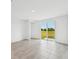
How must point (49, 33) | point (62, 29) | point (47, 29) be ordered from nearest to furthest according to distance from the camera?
point (62, 29)
point (49, 33)
point (47, 29)

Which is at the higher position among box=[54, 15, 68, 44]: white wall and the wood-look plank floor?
box=[54, 15, 68, 44]: white wall

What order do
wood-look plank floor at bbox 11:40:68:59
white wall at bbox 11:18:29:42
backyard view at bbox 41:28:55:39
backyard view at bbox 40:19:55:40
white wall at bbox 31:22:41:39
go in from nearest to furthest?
wood-look plank floor at bbox 11:40:68:59 < white wall at bbox 11:18:29:42 < backyard view at bbox 40:19:55:40 < backyard view at bbox 41:28:55:39 < white wall at bbox 31:22:41:39

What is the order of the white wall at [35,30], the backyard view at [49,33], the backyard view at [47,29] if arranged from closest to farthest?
the backyard view at [47,29], the backyard view at [49,33], the white wall at [35,30]

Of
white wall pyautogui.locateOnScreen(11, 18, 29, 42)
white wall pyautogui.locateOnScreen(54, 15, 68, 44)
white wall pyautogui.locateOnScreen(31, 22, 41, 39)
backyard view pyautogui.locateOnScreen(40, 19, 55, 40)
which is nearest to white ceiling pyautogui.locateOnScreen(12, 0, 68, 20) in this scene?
white wall pyautogui.locateOnScreen(54, 15, 68, 44)

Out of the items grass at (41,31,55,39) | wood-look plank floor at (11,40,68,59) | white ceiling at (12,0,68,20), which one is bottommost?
wood-look plank floor at (11,40,68,59)

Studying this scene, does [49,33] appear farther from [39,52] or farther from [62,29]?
[39,52]

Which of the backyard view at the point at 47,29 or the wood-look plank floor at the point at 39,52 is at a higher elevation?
the backyard view at the point at 47,29

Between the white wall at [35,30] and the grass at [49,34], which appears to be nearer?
the grass at [49,34]

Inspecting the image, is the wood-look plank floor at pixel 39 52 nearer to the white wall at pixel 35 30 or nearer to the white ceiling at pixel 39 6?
the white ceiling at pixel 39 6

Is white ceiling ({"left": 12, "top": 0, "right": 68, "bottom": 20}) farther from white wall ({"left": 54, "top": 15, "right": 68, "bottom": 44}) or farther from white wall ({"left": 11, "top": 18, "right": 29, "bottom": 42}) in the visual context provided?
white wall ({"left": 11, "top": 18, "right": 29, "bottom": 42})

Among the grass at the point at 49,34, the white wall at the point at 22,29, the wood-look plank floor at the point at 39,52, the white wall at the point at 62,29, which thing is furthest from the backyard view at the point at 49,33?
the wood-look plank floor at the point at 39,52

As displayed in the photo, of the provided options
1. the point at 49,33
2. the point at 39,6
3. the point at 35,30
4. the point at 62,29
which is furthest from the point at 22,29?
the point at 39,6
